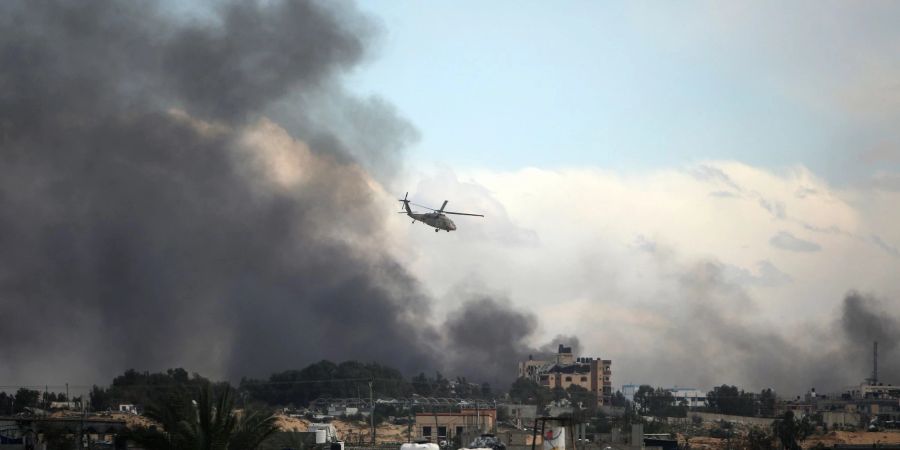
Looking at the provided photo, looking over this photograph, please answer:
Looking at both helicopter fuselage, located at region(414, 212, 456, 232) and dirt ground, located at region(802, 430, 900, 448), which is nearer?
dirt ground, located at region(802, 430, 900, 448)

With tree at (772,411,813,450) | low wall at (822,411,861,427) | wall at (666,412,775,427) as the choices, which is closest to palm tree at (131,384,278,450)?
tree at (772,411,813,450)

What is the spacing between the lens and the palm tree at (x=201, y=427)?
56219 millimetres

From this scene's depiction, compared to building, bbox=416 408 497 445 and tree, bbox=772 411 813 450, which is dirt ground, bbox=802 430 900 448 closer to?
tree, bbox=772 411 813 450

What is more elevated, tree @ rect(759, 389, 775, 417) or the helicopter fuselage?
the helicopter fuselage

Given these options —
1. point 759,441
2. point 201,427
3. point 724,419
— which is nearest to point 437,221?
point 759,441

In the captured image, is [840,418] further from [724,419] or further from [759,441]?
[759,441]

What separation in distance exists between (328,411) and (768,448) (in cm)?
6614

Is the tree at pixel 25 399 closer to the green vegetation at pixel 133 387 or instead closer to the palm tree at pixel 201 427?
the green vegetation at pixel 133 387

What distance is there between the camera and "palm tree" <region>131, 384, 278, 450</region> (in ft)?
184

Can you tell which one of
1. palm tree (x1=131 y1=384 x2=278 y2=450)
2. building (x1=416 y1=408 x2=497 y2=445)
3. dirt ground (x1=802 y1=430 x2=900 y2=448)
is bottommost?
dirt ground (x1=802 y1=430 x2=900 y2=448)

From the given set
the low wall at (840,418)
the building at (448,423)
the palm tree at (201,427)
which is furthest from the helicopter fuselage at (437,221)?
the palm tree at (201,427)

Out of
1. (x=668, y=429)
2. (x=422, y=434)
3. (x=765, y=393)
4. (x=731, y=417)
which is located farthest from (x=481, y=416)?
(x=765, y=393)

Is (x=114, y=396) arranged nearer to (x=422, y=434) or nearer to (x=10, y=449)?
(x=422, y=434)

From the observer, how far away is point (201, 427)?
56.5 metres
